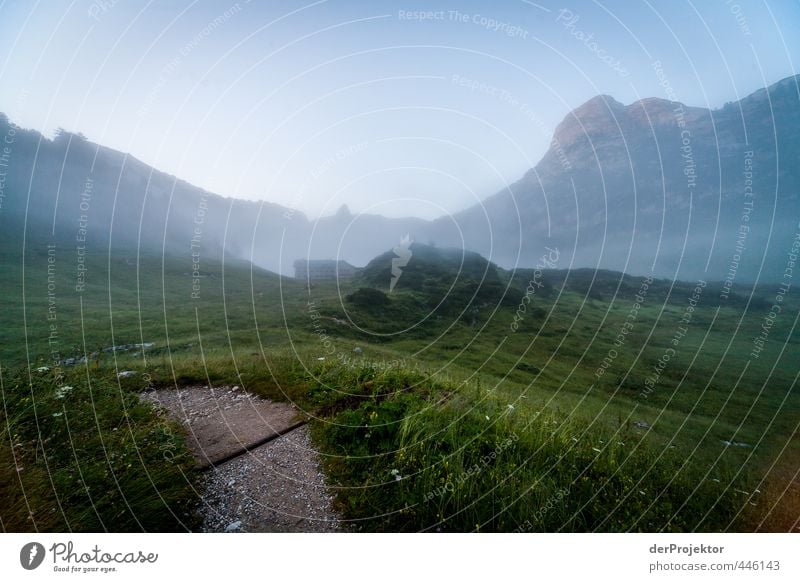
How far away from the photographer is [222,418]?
600 cm

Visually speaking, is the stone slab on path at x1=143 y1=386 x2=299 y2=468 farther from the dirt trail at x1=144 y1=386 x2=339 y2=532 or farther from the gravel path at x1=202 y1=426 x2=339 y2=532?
the gravel path at x1=202 y1=426 x2=339 y2=532

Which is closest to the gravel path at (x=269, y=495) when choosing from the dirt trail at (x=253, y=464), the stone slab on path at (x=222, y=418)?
the dirt trail at (x=253, y=464)

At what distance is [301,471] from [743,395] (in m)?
35.2

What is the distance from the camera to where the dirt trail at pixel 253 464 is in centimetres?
392

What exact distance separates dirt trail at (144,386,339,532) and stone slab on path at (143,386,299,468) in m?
0.01

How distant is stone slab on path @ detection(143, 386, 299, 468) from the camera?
508 centimetres

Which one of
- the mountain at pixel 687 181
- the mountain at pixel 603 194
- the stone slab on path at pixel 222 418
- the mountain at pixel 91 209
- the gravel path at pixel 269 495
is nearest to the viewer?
the gravel path at pixel 269 495

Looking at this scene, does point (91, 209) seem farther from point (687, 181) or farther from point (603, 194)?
point (687, 181)

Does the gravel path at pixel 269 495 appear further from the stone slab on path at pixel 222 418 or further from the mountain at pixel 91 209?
the mountain at pixel 91 209

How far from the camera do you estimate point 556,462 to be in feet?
15.9

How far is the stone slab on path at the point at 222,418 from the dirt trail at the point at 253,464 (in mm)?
11

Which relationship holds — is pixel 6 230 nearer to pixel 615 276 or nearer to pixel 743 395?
pixel 743 395

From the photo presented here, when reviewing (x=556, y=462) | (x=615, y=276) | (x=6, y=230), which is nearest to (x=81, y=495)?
(x=556, y=462)

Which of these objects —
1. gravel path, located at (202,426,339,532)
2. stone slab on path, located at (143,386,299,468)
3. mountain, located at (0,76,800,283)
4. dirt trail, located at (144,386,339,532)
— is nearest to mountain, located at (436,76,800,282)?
mountain, located at (0,76,800,283)
